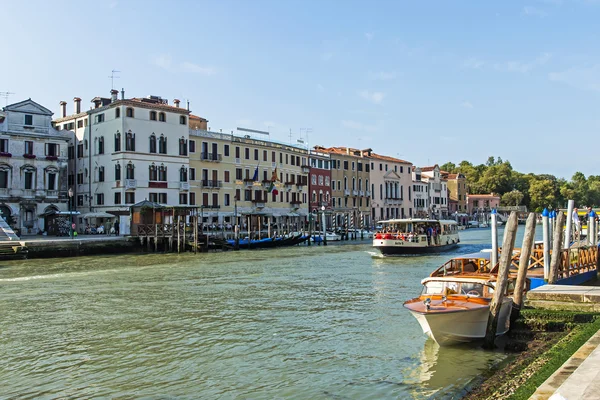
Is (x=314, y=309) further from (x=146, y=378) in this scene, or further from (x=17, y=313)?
(x=17, y=313)

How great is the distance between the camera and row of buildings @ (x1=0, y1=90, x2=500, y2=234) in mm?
41688

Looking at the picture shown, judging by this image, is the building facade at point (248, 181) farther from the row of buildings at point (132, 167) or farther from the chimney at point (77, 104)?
the chimney at point (77, 104)

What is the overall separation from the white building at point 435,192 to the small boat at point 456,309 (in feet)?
251

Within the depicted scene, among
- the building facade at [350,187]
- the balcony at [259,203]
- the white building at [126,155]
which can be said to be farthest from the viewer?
the building facade at [350,187]

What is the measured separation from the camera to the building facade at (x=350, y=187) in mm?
66188

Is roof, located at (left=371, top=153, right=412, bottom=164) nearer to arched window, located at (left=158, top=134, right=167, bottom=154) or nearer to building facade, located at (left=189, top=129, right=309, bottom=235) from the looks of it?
building facade, located at (left=189, top=129, right=309, bottom=235)

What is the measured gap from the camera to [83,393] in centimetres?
892

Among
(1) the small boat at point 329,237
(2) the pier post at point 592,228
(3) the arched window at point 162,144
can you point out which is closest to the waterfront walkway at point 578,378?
(2) the pier post at point 592,228

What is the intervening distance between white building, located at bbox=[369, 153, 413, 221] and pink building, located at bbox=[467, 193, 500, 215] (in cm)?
3081

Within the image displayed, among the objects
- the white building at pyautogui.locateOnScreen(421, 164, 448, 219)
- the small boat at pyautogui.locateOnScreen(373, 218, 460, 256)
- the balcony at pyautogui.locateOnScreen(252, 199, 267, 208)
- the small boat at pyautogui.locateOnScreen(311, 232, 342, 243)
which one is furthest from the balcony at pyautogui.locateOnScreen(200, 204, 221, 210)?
the white building at pyautogui.locateOnScreen(421, 164, 448, 219)

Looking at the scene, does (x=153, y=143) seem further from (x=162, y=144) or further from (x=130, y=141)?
(x=130, y=141)

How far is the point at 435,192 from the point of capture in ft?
296

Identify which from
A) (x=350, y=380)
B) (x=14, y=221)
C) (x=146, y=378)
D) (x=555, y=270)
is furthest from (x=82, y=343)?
(x=14, y=221)

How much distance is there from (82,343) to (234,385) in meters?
4.32
